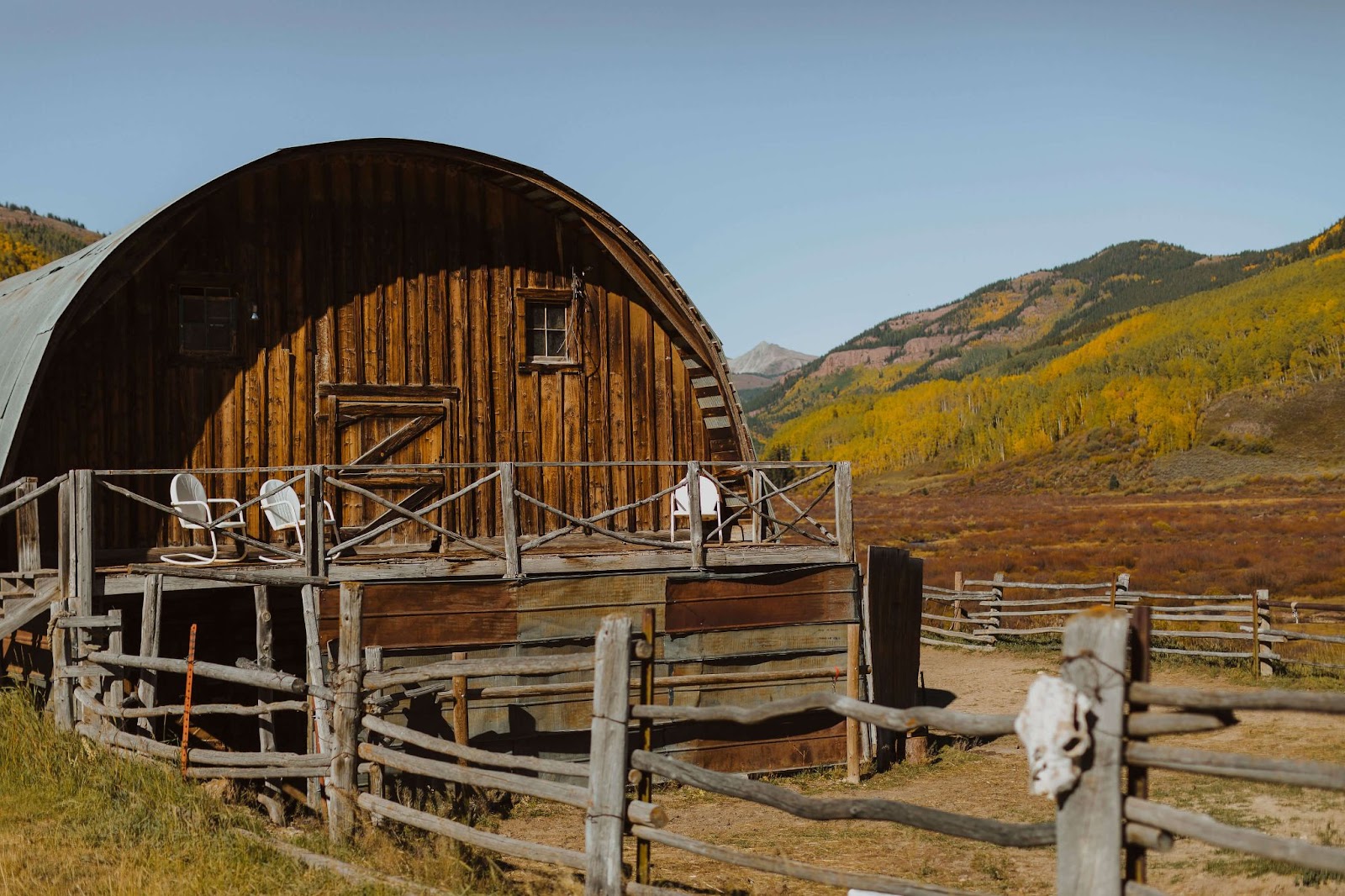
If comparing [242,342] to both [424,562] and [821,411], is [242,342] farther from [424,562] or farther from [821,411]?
[821,411]

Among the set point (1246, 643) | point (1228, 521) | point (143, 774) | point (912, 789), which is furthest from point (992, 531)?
point (143, 774)

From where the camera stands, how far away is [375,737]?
1023cm

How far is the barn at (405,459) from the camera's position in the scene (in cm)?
1191

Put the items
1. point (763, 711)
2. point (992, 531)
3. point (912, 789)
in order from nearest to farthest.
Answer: point (763, 711)
point (912, 789)
point (992, 531)

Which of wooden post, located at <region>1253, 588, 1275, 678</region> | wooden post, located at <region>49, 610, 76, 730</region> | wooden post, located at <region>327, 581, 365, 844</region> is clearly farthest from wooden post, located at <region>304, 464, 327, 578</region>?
wooden post, located at <region>1253, 588, 1275, 678</region>

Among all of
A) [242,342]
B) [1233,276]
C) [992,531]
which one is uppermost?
[1233,276]

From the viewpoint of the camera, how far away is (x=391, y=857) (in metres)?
7.58

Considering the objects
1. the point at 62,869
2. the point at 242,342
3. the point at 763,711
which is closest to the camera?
the point at 763,711

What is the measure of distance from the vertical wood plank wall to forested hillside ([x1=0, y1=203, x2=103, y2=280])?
177 ft

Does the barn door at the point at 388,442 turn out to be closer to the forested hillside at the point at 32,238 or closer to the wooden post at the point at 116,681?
the wooden post at the point at 116,681

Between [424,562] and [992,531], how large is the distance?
5038 cm

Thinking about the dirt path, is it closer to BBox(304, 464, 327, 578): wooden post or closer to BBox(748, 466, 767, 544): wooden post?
BBox(304, 464, 327, 578): wooden post

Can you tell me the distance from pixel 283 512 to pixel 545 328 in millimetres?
4204

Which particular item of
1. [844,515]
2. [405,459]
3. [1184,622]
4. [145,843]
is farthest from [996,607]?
[145,843]
